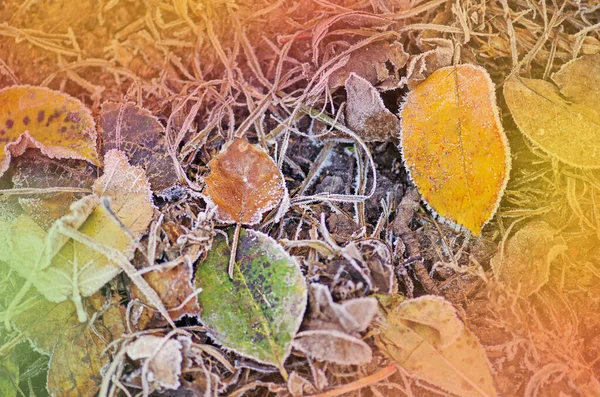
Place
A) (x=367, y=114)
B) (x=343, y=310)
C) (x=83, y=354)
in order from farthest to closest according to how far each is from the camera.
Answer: (x=367, y=114), (x=83, y=354), (x=343, y=310)

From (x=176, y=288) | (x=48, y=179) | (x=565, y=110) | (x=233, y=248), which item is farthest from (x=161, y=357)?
(x=565, y=110)

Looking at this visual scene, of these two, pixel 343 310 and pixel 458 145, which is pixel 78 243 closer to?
pixel 343 310

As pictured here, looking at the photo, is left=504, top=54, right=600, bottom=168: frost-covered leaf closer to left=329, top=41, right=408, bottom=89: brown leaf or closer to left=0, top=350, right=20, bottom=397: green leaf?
left=329, top=41, right=408, bottom=89: brown leaf

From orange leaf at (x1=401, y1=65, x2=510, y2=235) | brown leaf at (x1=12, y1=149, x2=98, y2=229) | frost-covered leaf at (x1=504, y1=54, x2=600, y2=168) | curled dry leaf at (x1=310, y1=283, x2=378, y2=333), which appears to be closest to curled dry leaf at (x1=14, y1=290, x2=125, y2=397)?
brown leaf at (x1=12, y1=149, x2=98, y2=229)

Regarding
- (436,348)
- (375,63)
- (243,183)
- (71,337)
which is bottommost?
(436,348)

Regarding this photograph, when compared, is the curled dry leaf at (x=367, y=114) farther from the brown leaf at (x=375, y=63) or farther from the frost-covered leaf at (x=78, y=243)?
the frost-covered leaf at (x=78, y=243)

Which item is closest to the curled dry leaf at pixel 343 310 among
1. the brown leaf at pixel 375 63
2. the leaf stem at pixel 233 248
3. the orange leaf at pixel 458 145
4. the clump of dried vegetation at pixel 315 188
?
the clump of dried vegetation at pixel 315 188
